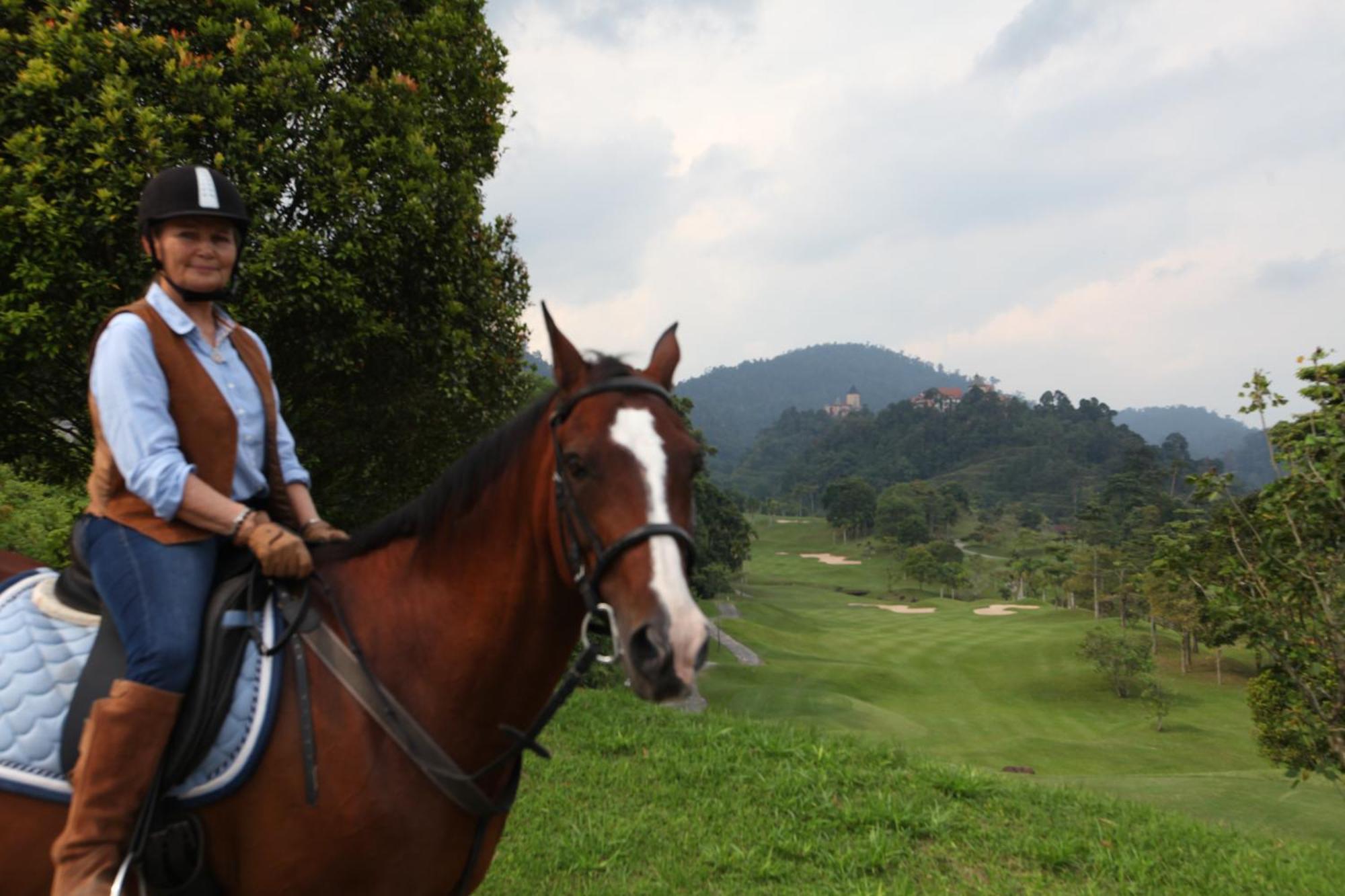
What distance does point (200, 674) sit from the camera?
7.50ft

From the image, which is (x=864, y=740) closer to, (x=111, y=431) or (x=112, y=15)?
(x=111, y=431)

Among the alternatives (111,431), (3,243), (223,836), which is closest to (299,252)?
(3,243)

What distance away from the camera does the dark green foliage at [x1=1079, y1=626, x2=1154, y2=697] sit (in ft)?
121

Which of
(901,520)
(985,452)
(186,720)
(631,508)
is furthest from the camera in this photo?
(985,452)

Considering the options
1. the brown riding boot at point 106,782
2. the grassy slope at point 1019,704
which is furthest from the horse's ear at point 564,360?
the grassy slope at point 1019,704

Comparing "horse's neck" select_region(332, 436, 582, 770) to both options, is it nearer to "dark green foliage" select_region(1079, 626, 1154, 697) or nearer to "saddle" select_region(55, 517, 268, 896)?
"saddle" select_region(55, 517, 268, 896)

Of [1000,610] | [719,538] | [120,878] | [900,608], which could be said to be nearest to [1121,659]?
[719,538]

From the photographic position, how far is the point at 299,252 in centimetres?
647

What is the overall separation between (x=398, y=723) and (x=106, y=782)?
2.53ft

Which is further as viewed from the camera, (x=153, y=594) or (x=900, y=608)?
(x=900, y=608)

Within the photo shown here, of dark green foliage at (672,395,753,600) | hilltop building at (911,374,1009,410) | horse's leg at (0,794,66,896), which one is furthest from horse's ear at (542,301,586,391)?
hilltop building at (911,374,1009,410)

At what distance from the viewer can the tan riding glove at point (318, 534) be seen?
2.87m

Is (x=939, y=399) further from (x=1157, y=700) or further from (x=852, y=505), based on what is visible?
(x=1157, y=700)

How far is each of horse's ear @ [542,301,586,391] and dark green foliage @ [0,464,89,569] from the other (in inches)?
320
